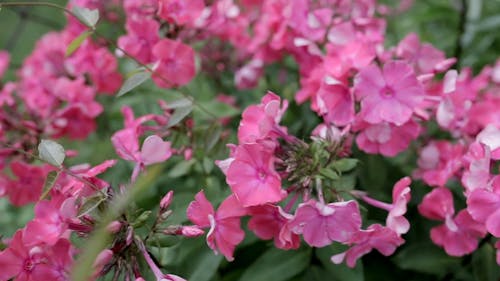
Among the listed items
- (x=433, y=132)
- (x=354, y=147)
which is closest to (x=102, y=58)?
(x=354, y=147)

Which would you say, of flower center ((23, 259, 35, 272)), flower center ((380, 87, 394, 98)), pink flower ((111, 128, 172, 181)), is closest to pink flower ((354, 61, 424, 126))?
flower center ((380, 87, 394, 98))

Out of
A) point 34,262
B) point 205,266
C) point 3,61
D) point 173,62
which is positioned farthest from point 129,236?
point 3,61

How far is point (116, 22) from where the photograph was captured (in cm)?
173

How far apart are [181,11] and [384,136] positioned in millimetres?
502

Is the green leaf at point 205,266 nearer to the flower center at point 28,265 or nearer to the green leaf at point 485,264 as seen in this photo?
the flower center at point 28,265

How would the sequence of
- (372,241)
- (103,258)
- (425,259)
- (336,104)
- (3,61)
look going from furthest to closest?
(3,61) → (425,259) → (336,104) → (372,241) → (103,258)

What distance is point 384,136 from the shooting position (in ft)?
3.73

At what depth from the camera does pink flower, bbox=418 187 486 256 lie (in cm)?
109

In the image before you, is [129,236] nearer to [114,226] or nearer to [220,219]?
[114,226]

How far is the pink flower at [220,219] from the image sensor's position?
0.96m

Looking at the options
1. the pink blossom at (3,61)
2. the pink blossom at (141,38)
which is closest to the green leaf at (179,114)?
the pink blossom at (141,38)

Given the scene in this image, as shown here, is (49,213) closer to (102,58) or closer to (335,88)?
(335,88)

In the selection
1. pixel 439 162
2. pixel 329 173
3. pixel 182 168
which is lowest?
pixel 439 162

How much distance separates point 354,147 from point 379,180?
0.09m
